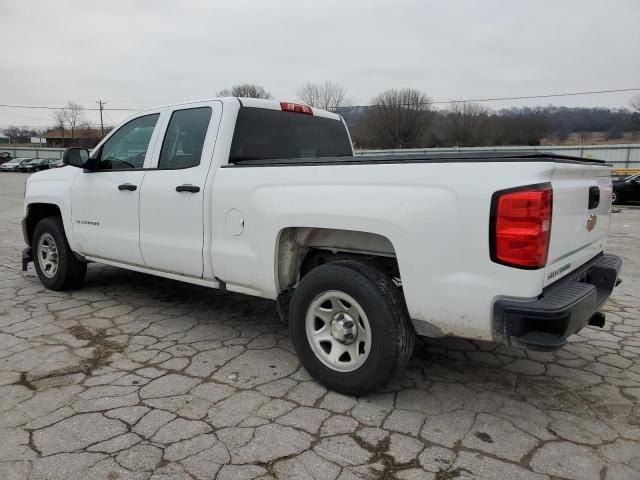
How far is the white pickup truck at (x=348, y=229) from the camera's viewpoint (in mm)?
2529

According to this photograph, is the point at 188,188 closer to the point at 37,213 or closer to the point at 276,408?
the point at 276,408

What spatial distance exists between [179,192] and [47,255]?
2.63 meters

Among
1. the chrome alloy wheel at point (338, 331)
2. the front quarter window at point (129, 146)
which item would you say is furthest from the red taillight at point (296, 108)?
the chrome alloy wheel at point (338, 331)

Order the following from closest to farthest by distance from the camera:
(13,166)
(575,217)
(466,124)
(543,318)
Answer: (543,318) < (575,217) < (13,166) < (466,124)

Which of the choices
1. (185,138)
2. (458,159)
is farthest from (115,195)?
(458,159)

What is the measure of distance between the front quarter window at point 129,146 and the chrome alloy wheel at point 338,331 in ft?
7.44

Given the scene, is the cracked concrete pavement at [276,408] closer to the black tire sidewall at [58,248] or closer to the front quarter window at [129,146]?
the black tire sidewall at [58,248]

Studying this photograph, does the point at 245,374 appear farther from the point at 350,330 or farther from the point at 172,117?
the point at 172,117

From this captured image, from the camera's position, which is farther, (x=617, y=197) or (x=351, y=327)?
(x=617, y=197)

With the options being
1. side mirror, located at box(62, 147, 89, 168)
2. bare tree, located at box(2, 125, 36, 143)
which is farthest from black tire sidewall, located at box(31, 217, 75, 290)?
bare tree, located at box(2, 125, 36, 143)

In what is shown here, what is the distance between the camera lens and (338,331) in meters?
3.16

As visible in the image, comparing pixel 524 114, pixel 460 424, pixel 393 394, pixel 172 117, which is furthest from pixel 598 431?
pixel 524 114

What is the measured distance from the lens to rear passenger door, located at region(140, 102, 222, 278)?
3914 mm

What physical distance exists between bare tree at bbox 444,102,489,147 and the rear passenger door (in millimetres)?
50810
